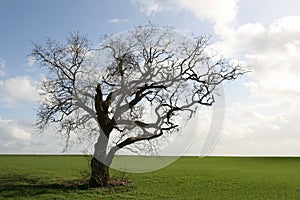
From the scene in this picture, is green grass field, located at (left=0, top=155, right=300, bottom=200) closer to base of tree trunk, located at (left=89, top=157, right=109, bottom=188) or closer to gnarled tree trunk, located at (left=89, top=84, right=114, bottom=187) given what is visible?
base of tree trunk, located at (left=89, top=157, right=109, bottom=188)

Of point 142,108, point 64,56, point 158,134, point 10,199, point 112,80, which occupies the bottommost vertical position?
point 10,199

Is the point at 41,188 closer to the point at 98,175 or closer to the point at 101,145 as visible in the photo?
the point at 98,175

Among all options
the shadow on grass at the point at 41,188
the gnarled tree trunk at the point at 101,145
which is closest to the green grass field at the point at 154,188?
the shadow on grass at the point at 41,188

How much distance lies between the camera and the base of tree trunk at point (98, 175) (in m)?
27.0

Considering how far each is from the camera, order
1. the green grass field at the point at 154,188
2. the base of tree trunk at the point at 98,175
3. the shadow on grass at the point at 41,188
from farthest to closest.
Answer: the base of tree trunk at the point at 98,175 → the shadow on grass at the point at 41,188 → the green grass field at the point at 154,188

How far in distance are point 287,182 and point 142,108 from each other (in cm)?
1448

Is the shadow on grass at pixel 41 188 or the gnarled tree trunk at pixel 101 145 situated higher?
the gnarled tree trunk at pixel 101 145

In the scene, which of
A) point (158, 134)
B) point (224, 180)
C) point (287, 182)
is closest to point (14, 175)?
point (158, 134)

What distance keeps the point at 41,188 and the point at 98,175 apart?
12.6 ft

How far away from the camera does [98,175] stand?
88.7ft

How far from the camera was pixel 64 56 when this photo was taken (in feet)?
93.6

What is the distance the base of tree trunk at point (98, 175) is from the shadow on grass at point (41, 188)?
0.48m

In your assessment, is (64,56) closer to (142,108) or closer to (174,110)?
(142,108)

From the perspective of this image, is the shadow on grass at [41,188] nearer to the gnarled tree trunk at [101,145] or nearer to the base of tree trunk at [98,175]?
the base of tree trunk at [98,175]
